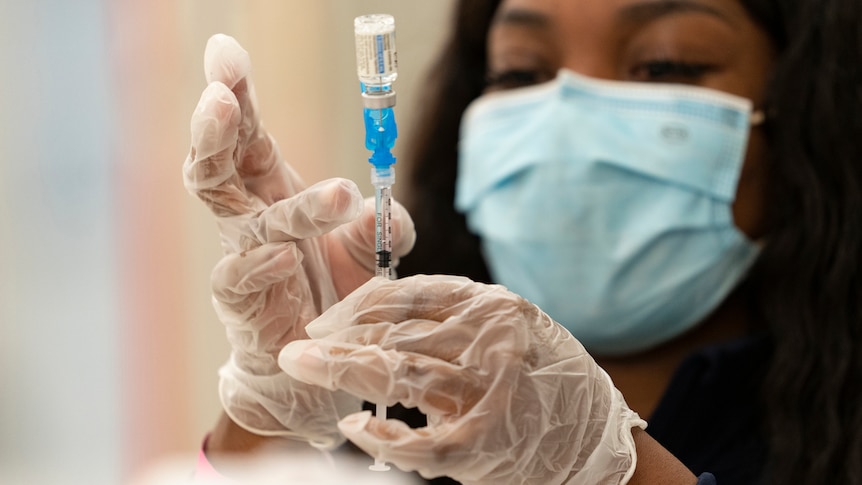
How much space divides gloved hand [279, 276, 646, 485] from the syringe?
66 mm

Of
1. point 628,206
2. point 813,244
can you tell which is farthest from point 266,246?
point 813,244

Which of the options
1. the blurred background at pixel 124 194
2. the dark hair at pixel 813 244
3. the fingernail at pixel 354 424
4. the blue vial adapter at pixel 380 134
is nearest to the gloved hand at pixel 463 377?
the fingernail at pixel 354 424

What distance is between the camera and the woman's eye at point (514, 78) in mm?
1598

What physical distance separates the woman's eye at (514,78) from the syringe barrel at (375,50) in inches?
33.3

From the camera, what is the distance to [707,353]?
4.63 feet

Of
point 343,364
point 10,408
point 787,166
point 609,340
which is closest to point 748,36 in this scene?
point 787,166

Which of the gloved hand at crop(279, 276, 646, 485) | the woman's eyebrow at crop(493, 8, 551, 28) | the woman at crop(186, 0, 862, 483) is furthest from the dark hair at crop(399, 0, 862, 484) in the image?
the gloved hand at crop(279, 276, 646, 485)

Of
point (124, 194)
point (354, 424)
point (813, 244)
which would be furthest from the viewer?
point (124, 194)

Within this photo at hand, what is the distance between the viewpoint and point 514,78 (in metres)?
1.63

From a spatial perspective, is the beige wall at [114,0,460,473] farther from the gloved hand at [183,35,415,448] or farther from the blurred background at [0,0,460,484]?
the gloved hand at [183,35,415,448]

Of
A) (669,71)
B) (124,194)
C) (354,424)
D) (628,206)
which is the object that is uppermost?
(669,71)

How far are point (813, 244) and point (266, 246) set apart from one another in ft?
3.28

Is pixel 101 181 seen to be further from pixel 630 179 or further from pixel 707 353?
Answer: pixel 707 353

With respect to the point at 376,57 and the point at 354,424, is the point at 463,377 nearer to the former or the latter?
the point at 354,424
